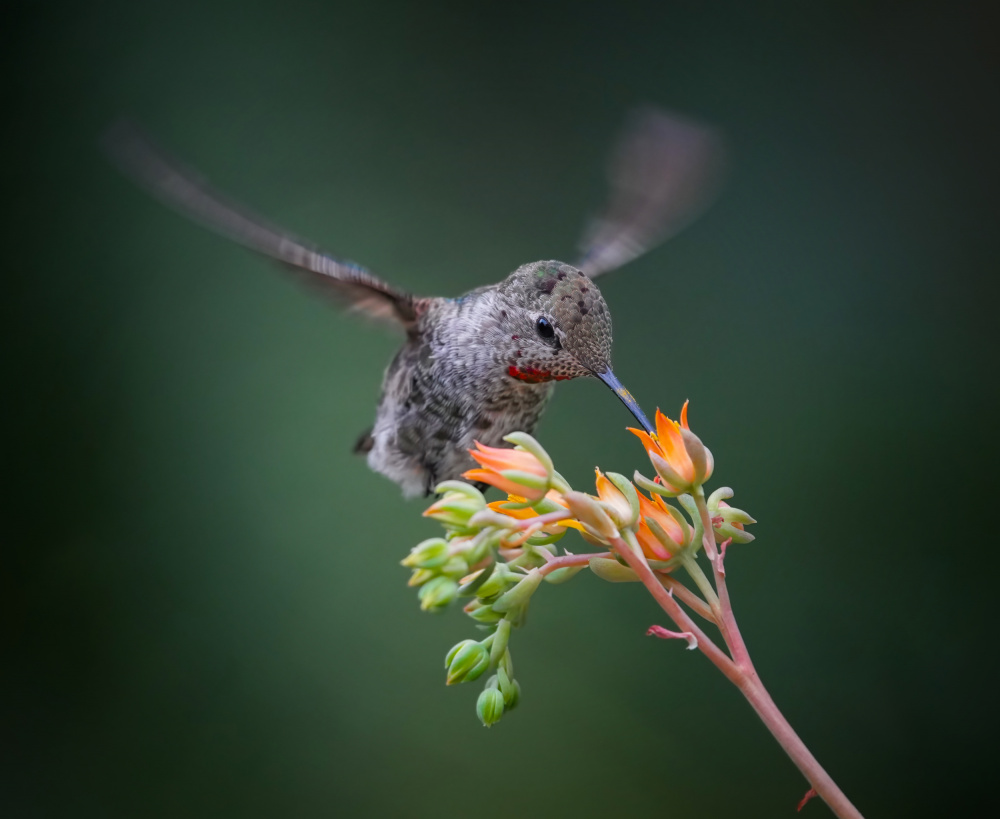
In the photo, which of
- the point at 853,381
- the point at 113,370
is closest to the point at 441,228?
the point at 113,370

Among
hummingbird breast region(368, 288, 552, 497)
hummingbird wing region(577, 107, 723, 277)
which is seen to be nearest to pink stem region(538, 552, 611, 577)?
hummingbird breast region(368, 288, 552, 497)

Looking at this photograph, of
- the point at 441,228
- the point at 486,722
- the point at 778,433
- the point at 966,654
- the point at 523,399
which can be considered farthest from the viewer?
the point at 441,228

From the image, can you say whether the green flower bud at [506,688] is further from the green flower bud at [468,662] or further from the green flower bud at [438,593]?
the green flower bud at [438,593]

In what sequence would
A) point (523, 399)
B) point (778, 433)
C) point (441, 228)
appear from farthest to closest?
point (441, 228), point (778, 433), point (523, 399)

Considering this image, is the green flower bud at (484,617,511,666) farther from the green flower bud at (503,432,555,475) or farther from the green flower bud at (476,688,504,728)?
the green flower bud at (503,432,555,475)

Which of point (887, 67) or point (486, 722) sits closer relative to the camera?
point (486, 722)

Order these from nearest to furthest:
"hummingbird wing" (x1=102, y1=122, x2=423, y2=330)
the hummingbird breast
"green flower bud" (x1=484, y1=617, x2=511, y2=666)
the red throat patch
A: "green flower bud" (x1=484, y1=617, x2=511, y2=666)
"hummingbird wing" (x1=102, y1=122, x2=423, y2=330)
the red throat patch
the hummingbird breast

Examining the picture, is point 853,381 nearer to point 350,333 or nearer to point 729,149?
point 729,149

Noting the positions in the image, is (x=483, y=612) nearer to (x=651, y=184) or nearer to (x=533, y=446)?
(x=533, y=446)
